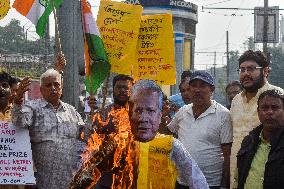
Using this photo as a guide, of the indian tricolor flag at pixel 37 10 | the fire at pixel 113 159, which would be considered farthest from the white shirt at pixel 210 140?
the indian tricolor flag at pixel 37 10

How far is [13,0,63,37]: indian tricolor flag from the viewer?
20.9 feet

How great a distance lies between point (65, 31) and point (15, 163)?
247 cm

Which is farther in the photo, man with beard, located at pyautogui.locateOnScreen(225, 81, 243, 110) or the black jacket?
man with beard, located at pyautogui.locateOnScreen(225, 81, 243, 110)

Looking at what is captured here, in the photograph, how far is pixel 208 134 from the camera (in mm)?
5539

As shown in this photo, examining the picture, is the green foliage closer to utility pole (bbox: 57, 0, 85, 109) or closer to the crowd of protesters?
utility pole (bbox: 57, 0, 85, 109)

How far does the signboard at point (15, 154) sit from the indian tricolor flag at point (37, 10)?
141 cm

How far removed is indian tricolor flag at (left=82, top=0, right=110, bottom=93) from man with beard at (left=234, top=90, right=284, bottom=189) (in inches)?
71.5

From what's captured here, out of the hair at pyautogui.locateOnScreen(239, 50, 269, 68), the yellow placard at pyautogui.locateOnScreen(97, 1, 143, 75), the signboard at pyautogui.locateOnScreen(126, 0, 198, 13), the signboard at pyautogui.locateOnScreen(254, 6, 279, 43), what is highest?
the signboard at pyautogui.locateOnScreen(126, 0, 198, 13)

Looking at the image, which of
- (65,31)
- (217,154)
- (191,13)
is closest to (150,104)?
(217,154)

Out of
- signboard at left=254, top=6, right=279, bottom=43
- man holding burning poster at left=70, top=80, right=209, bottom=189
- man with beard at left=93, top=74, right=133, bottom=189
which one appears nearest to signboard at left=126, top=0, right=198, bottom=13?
signboard at left=254, top=6, right=279, bottom=43

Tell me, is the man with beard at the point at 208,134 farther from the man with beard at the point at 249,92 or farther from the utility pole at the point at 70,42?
the utility pole at the point at 70,42

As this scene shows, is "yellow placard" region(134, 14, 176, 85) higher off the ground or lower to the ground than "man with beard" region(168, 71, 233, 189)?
higher

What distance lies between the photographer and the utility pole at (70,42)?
24.1 feet

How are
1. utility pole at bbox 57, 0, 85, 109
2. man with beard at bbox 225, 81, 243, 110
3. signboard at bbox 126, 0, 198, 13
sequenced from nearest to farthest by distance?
utility pole at bbox 57, 0, 85, 109 → man with beard at bbox 225, 81, 243, 110 → signboard at bbox 126, 0, 198, 13
